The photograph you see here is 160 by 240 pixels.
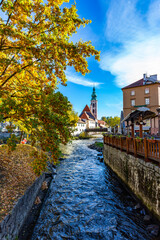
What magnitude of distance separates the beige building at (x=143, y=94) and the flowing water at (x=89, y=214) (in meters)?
27.2

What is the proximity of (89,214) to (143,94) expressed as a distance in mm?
32677

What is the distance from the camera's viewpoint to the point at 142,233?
5.23 metres

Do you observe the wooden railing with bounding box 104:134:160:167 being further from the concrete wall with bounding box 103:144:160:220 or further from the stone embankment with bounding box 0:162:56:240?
the stone embankment with bounding box 0:162:56:240

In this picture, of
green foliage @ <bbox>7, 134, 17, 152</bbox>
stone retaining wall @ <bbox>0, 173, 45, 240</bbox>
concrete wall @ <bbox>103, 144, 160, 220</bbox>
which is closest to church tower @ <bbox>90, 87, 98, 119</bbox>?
concrete wall @ <bbox>103, 144, 160, 220</bbox>

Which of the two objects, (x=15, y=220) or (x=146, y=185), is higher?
(x=146, y=185)

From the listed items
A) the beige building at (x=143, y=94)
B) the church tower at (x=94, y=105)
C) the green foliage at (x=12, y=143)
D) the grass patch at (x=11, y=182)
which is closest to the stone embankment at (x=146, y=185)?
the grass patch at (x=11, y=182)

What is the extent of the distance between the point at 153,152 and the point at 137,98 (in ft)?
101

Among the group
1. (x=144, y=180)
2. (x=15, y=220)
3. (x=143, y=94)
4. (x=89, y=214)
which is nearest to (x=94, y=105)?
(x=143, y=94)

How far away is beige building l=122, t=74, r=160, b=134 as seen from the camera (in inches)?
1246

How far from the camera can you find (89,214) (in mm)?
6555

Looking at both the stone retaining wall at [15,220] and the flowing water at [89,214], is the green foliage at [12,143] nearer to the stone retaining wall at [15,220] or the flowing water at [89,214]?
the stone retaining wall at [15,220]

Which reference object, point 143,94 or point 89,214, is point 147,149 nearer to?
point 89,214

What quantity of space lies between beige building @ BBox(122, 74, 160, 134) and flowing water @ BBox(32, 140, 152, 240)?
89.1 ft

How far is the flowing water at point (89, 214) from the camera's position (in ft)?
17.2
